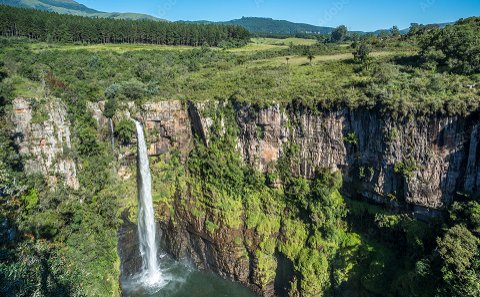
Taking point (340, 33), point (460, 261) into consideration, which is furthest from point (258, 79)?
point (340, 33)

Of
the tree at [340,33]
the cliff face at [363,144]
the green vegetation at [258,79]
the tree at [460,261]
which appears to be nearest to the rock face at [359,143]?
the cliff face at [363,144]

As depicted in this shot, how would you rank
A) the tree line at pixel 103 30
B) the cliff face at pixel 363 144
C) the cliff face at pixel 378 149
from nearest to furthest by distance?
the cliff face at pixel 378 149
the cliff face at pixel 363 144
the tree line at pixel 103 30

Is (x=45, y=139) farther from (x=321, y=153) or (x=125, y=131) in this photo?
(x=321, y=153)

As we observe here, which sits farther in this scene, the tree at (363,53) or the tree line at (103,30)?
the tree line at (103,30)

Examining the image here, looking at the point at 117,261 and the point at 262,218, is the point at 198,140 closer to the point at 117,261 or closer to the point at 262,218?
the point at 262,218

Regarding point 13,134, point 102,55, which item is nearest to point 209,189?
point 13,134

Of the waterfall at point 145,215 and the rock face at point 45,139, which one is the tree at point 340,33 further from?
the rock face at point 45,139

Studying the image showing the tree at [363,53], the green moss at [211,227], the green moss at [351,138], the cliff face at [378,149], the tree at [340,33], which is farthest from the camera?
the tree at [340,33]
